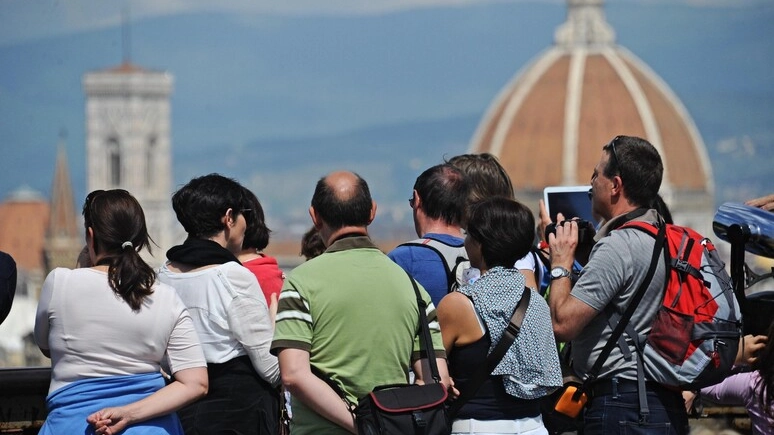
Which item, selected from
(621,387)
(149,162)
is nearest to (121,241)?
(621,387)

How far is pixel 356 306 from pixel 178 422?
62 cm

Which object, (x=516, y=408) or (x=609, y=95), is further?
(x=609, y=95)

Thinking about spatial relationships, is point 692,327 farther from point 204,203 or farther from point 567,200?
point 204,203

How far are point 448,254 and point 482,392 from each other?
0.75 m

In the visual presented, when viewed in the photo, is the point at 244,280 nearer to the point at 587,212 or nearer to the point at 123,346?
the point at 123,346

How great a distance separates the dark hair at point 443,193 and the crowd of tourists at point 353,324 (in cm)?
20

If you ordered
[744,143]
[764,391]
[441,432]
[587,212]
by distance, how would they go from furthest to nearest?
[744,143], [587,212], [764,391], [441,432]

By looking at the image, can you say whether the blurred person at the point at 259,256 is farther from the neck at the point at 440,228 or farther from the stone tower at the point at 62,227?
the stone tower at the point at 62,227

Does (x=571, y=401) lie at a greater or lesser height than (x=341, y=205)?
lesser

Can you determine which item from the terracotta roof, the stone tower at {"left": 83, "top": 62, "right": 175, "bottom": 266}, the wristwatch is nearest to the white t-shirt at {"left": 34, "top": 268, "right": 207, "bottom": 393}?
the wristwatch

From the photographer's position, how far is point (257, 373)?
532cm

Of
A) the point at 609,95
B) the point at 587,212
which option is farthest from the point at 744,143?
the point at 587,212

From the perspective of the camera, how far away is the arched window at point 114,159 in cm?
12975

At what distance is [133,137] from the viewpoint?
429 feet
